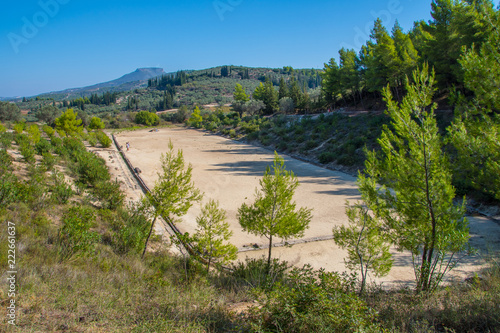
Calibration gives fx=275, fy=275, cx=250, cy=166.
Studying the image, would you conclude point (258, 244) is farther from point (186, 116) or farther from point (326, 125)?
point (186, 116)

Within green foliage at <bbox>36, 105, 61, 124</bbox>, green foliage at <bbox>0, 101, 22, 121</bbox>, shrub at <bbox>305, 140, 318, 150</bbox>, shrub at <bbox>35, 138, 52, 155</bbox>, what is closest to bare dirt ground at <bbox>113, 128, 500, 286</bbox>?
shrub at <bbox>305, 140, 318, 150</bbox>

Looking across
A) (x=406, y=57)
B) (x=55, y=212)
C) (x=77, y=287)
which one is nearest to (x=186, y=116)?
(x=406, y=57)

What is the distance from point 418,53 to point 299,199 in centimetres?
2744

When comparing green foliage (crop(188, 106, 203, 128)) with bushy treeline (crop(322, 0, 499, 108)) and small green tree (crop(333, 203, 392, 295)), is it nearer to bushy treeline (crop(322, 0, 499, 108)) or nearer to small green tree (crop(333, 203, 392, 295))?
bushy treeline (crop(322, 0, 499, 108))

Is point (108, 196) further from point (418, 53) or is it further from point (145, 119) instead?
point (145, 119)

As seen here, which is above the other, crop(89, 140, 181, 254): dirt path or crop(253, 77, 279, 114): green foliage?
crop(253, 77, 279, 114): green foliage

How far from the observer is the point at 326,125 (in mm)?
31922

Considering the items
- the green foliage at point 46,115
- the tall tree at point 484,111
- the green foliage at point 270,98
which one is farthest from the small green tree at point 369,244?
the green foliage at point 46,115

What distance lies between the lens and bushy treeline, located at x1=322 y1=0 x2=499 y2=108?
1891 cm

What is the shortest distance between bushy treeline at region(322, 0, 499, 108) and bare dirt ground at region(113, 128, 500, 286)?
637 centimetres

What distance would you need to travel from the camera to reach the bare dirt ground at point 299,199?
8.47 m

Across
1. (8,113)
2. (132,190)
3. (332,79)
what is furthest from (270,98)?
(132,190)

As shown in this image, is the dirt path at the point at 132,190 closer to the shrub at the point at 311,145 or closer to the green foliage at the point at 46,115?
the shrub at the point at 311,145

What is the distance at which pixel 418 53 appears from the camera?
31.2 metres
